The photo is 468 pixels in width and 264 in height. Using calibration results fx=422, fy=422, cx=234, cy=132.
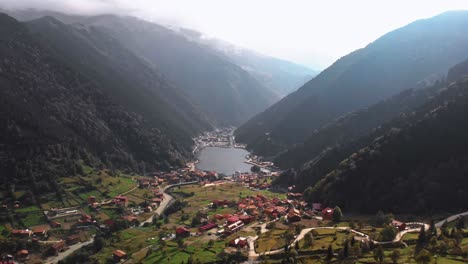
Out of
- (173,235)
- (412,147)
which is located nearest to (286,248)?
(173,235)

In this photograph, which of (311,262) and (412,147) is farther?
(412,147)

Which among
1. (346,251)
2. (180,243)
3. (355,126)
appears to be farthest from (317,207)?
(355,126)

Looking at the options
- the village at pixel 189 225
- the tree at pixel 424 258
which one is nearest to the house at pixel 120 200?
the village at pixel 189 225

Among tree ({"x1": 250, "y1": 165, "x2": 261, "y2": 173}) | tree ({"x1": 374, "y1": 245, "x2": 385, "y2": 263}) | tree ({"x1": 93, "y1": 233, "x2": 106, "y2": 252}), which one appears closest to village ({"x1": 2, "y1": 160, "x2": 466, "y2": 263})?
tree ({"x1": 93, "y1": 233, "x2": 106, "y2": 252})

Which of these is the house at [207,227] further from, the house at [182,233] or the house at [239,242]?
the house at [239,242]

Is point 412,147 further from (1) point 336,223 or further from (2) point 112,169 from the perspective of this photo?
(2) point 112,169

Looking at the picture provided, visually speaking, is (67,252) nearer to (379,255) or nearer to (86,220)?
(86,220)
